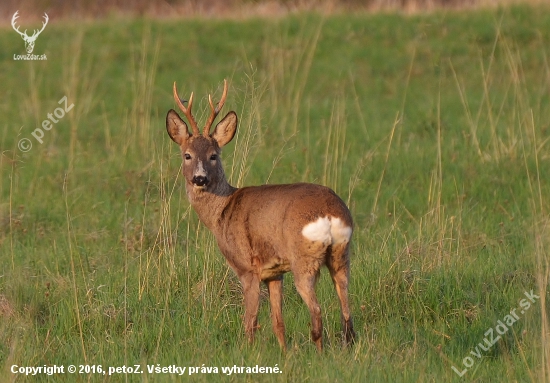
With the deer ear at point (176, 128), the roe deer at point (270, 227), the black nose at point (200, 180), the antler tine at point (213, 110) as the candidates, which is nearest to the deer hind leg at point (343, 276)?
the roe deer at point (270, 227)

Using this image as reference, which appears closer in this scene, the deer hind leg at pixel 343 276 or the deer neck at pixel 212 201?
the deer hind leg at pixel 343 276

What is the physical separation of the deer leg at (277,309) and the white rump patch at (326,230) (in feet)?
2.25

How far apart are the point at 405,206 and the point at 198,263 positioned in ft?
8.64

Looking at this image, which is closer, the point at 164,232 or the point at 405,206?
the point at 164,232

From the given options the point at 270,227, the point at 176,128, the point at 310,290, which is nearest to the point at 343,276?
the point at 310,290

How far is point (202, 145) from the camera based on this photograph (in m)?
6.07

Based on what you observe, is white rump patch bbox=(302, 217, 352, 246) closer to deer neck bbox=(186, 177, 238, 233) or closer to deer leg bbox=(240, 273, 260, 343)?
deer leg bbox=(240, 273, 260, 343)

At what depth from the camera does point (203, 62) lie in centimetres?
1497

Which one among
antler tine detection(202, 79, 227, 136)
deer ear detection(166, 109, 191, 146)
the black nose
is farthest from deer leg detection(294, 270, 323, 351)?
deer ear detection(166, 109, 191, 146)

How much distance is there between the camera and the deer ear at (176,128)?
6246mm

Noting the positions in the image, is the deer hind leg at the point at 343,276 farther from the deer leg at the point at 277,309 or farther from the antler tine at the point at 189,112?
the antler tine at the point at 189,112

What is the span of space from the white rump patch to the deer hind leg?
8 cm

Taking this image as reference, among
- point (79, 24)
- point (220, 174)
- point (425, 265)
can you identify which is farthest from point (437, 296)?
point (79, 24)

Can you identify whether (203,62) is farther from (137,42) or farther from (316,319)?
(316,319)
